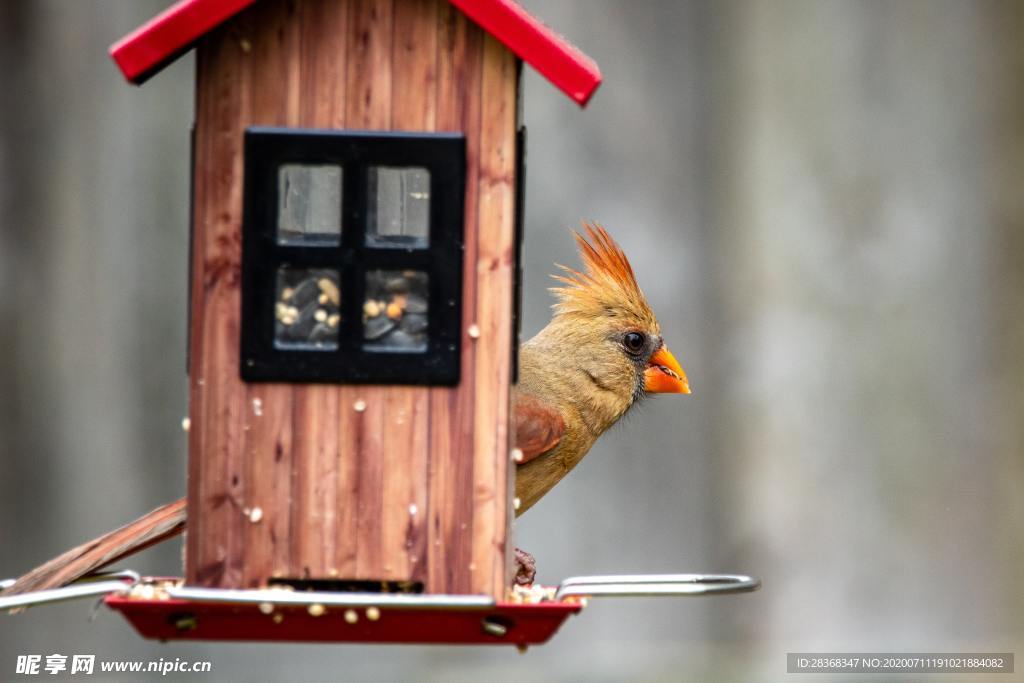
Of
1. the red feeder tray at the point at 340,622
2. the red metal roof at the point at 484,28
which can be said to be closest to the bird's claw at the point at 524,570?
the red feeder tray at the point at 340,622

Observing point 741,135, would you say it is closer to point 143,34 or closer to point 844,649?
point 844,649

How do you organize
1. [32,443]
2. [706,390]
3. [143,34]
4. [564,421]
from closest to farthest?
[143,34] < [564,421] < [32,443] < [706,390]

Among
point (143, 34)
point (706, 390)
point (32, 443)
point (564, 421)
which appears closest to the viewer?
point (143, 34)

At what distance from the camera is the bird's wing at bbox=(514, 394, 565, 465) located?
366 centimetres

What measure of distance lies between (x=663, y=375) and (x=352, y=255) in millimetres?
1615

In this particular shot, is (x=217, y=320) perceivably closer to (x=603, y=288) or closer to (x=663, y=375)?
(x=603, y=288)

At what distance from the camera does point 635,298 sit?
157 inches

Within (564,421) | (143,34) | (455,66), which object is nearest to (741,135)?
(564,421)

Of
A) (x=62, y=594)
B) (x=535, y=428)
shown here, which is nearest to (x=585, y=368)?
(x=535, y=428)

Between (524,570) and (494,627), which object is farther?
(524,570)

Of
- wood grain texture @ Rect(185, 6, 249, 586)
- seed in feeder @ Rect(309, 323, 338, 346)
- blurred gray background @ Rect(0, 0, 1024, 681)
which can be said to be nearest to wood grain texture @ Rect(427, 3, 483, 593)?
seed in feeder @ Rect(309, 323, 338, 346)

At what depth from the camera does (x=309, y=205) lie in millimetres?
2754

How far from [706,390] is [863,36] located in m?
1.45

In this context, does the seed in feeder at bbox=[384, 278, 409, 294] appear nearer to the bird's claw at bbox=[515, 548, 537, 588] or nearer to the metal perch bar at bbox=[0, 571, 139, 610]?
the metal perch bar at bbox=[0, 571, 139, 610]
